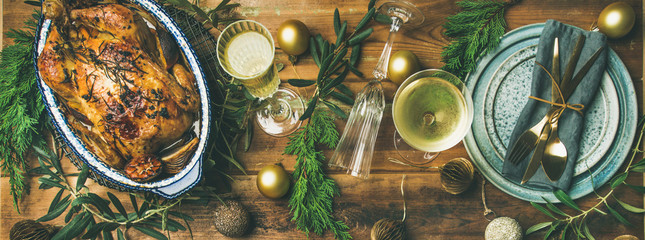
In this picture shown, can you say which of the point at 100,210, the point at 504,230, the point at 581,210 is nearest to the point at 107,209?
the point at 100,210

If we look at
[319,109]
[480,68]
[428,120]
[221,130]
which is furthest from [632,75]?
[221,130]

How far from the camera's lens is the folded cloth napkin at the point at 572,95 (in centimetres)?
99

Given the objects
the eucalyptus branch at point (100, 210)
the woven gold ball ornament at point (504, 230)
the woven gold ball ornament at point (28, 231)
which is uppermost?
the woven gold ball ornament at point (504, 230)

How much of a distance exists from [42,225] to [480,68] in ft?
4.78

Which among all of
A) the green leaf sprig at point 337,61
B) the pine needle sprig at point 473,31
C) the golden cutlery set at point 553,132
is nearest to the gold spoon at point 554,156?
the golden cutlery set at point 553,132

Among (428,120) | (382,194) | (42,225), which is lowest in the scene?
(42,225)

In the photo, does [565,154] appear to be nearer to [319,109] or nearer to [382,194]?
[382,194]

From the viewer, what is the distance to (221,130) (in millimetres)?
1068

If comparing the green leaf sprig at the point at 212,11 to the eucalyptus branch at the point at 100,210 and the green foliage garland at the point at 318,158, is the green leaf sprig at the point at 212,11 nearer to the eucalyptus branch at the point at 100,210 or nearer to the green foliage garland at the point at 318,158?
the green foliage garland at the point at 318,158

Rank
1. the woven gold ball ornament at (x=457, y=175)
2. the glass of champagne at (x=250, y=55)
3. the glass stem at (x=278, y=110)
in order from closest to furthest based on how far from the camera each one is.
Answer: the glass of champagne at (x=250, y=55), the woven gold ball ornament at (x=457, y=175), the glass stem at (x=278, y=110)

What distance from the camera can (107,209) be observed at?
3.32ft

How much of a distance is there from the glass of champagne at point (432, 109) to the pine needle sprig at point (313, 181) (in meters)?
0.25

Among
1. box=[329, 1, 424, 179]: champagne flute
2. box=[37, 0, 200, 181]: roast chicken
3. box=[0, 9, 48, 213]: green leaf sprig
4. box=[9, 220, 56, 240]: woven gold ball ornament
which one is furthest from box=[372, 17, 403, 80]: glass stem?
box=[9, 220, 56, 240]: woven gold ball ornament

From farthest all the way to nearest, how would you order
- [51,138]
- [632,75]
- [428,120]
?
1. [51,138]
2. [632,75]
3. [428,120]
